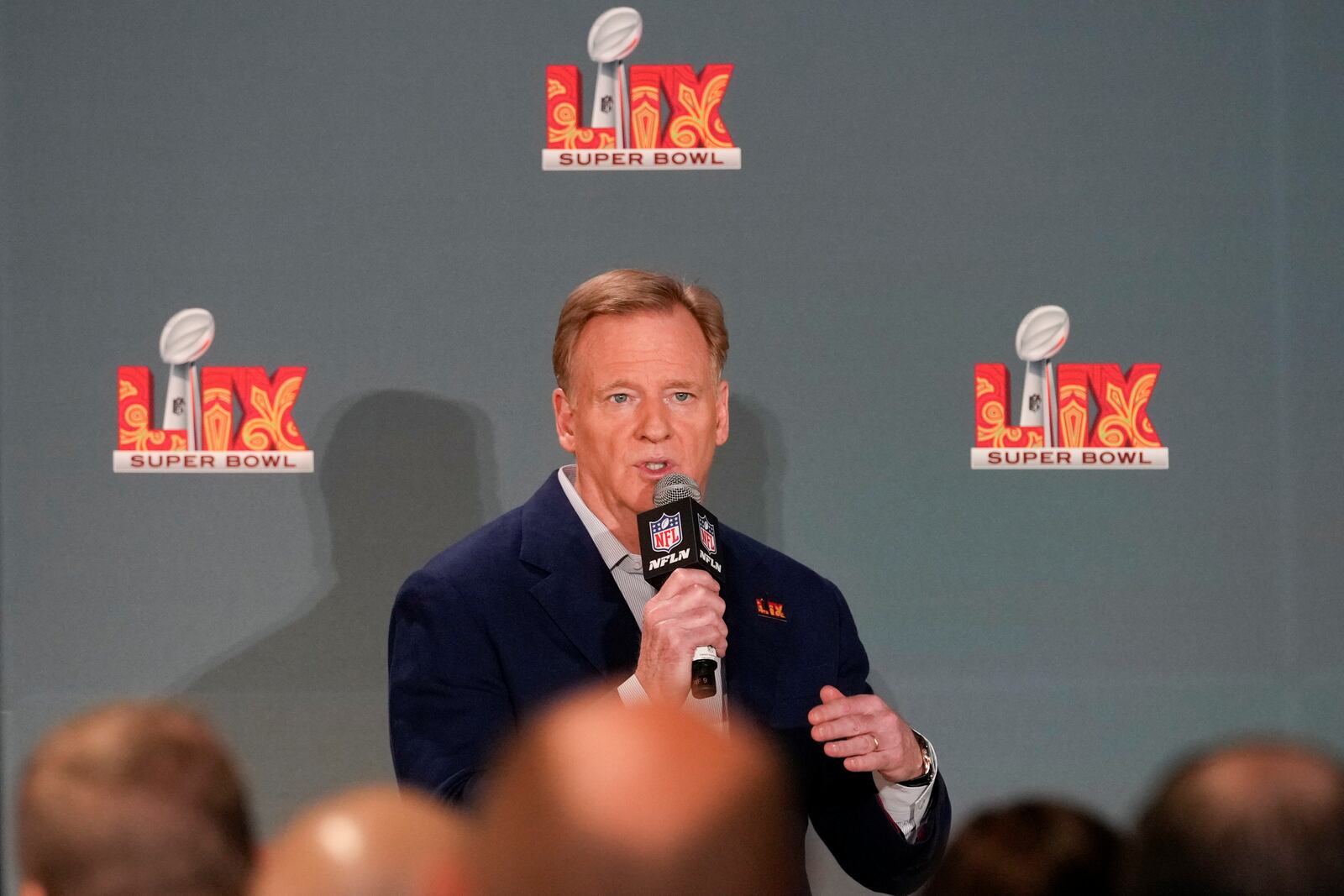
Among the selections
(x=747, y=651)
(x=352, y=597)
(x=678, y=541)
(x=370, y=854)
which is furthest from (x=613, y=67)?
(x=370, y=854)

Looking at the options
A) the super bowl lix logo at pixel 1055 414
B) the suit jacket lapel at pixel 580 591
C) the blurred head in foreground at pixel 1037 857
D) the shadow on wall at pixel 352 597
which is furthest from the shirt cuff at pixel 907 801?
the blurred head in foreground at pixel 1037 857

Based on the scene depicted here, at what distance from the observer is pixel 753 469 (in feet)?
10.9

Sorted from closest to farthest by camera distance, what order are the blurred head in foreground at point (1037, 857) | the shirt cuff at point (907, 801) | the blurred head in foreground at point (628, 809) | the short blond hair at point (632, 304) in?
the blurred head in foreground at point (628, 809) → the blurred head in foreground at point (1037, 857) → the shirt cuff at point (907, 801) → the short blond hair at point (632, 304)

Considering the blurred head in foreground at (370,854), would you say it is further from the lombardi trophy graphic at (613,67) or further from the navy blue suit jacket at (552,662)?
the lombardi trophy graphic at (613,67)

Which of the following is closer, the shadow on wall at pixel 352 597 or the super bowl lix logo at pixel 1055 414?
the shadow on wall at pixel 352 597

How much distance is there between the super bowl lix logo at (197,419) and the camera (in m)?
3.26

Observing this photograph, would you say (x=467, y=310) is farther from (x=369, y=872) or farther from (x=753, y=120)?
(x=369, y=872)

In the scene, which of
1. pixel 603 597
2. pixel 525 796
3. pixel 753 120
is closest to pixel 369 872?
pixel 525 796

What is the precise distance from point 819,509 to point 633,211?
80 centimetres

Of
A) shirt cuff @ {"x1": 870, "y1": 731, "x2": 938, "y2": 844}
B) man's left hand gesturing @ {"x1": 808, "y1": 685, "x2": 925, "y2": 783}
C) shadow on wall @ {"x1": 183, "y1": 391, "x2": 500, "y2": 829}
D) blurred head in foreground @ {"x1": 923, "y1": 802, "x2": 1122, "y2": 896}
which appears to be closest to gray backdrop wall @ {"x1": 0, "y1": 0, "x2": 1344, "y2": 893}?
shadow on wall @ {"x1": 183, "y1": 391, "x2": 500, "y2": 829}

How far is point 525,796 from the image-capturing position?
0.59 m

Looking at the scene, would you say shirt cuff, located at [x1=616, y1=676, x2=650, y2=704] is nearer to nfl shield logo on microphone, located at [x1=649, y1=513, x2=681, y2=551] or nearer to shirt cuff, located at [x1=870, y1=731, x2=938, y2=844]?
nfl shield logo on microphone, located at [x1=649, y1=513, x2=681, y2=551]

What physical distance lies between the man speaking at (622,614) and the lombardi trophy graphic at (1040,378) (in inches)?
31.1

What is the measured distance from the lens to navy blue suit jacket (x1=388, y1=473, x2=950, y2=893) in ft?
7.94
